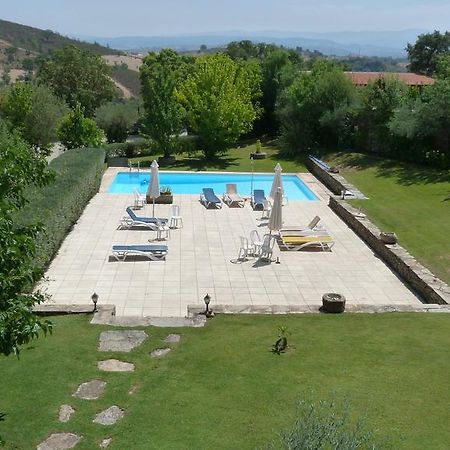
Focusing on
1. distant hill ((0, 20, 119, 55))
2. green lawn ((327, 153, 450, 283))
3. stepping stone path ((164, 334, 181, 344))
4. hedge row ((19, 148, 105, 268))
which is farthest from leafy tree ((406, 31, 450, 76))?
distant hill ((0, 20, 119, 55))

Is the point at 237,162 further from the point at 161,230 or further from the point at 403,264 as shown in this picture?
the point at 403,264

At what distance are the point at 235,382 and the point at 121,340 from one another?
2.96m

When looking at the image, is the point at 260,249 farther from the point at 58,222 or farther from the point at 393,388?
the point at 393,388

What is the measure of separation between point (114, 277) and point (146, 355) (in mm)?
5602

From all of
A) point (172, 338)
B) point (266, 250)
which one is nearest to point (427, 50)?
point (266, 250)

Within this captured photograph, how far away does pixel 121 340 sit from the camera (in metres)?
11.4

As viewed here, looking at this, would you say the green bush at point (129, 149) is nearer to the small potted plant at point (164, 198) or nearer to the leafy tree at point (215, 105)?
the leafy tree at point (215, 105)

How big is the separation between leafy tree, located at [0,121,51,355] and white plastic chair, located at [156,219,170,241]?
12671mm

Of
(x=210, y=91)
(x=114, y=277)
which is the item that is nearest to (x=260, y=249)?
(x=114, y=277)

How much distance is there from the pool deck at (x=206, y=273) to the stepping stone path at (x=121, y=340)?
5.89ft

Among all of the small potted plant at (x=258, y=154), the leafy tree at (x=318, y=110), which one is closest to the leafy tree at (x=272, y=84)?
the leafy tree at (x=318, y=110)

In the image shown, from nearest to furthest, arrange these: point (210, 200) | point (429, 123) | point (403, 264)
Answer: point (403, 264), point (210, 200), point (429, 123)

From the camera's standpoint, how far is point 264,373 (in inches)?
390

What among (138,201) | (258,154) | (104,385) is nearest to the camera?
(104,385)
